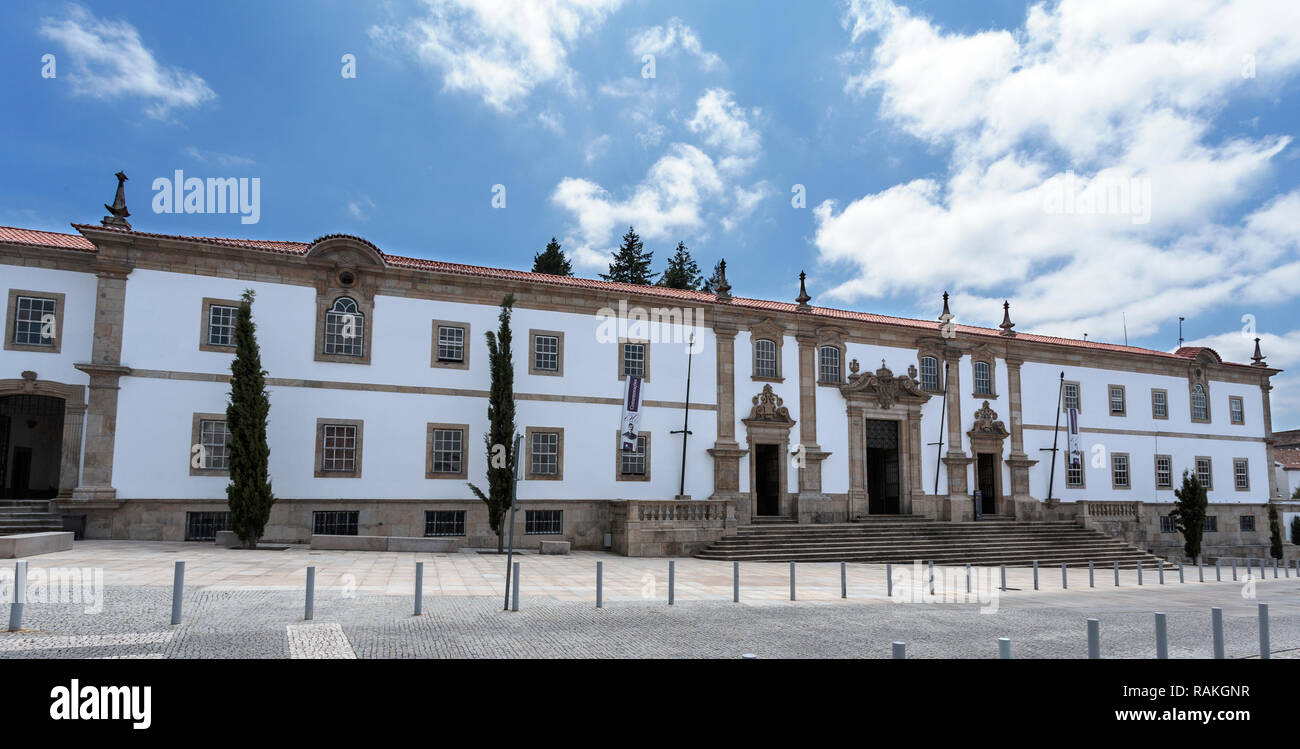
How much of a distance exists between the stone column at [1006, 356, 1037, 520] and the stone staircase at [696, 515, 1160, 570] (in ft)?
5.64

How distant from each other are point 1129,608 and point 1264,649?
241 inches

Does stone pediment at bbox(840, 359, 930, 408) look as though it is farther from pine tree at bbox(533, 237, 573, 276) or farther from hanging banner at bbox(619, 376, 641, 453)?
pine tree at bbox(533, 237, 573, 276)

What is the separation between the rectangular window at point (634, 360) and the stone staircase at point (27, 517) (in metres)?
16.1

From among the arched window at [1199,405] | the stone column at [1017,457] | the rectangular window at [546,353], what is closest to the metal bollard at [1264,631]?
the rectangular window at [546,353]

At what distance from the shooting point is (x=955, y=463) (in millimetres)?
31422

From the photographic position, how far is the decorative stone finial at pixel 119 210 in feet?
70.5

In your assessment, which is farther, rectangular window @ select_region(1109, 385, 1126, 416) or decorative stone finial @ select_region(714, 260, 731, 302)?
rectangular window @ select_region(1109, 385, 1126, 416)

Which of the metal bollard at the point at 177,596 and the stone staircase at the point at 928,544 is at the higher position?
the metal bollard at the point at 177,596

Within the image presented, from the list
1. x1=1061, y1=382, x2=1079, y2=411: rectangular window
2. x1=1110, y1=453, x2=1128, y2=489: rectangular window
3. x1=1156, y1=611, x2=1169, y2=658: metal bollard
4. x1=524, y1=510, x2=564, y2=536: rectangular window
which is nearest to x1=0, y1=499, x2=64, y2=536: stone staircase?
x1=524, y1=510, x2=564, y2=536: rectangular window

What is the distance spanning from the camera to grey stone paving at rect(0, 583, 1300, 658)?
8.76 m

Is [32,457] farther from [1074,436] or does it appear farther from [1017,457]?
[1074,436]

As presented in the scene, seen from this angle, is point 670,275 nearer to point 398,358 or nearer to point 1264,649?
point 398,358

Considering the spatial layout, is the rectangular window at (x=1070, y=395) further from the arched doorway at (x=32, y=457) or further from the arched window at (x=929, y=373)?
the arched doorway at (x=32, y=457)
